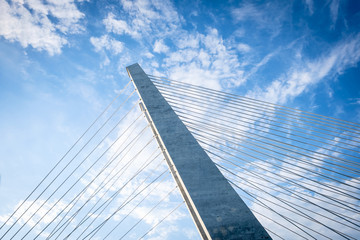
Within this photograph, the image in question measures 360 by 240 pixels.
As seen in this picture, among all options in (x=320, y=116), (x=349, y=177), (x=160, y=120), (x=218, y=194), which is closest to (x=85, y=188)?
(x=160, y=120)

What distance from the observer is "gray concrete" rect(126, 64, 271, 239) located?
3.60 metres

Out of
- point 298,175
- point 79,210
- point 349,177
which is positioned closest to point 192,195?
point 298,175

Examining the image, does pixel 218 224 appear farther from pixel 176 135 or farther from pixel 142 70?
pixel 142 70

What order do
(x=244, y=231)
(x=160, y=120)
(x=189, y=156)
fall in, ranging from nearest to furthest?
(x=244, y=231) → (x=189, y=156) → (x=160, y=120)

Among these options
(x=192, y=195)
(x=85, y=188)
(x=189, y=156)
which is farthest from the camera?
(x=85, y=188)

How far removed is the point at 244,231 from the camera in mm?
3572

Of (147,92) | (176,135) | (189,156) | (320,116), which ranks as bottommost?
(189,156)

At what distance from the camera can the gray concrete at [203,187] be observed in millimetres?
3602

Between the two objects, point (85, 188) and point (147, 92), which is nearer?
point (85, 188)

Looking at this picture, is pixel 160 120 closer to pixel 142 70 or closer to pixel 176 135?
pixel 176 135

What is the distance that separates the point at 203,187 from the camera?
13.7ft

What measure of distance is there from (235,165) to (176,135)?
184 centimetres

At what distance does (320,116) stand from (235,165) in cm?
454

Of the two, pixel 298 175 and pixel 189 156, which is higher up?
pixel 189 156
